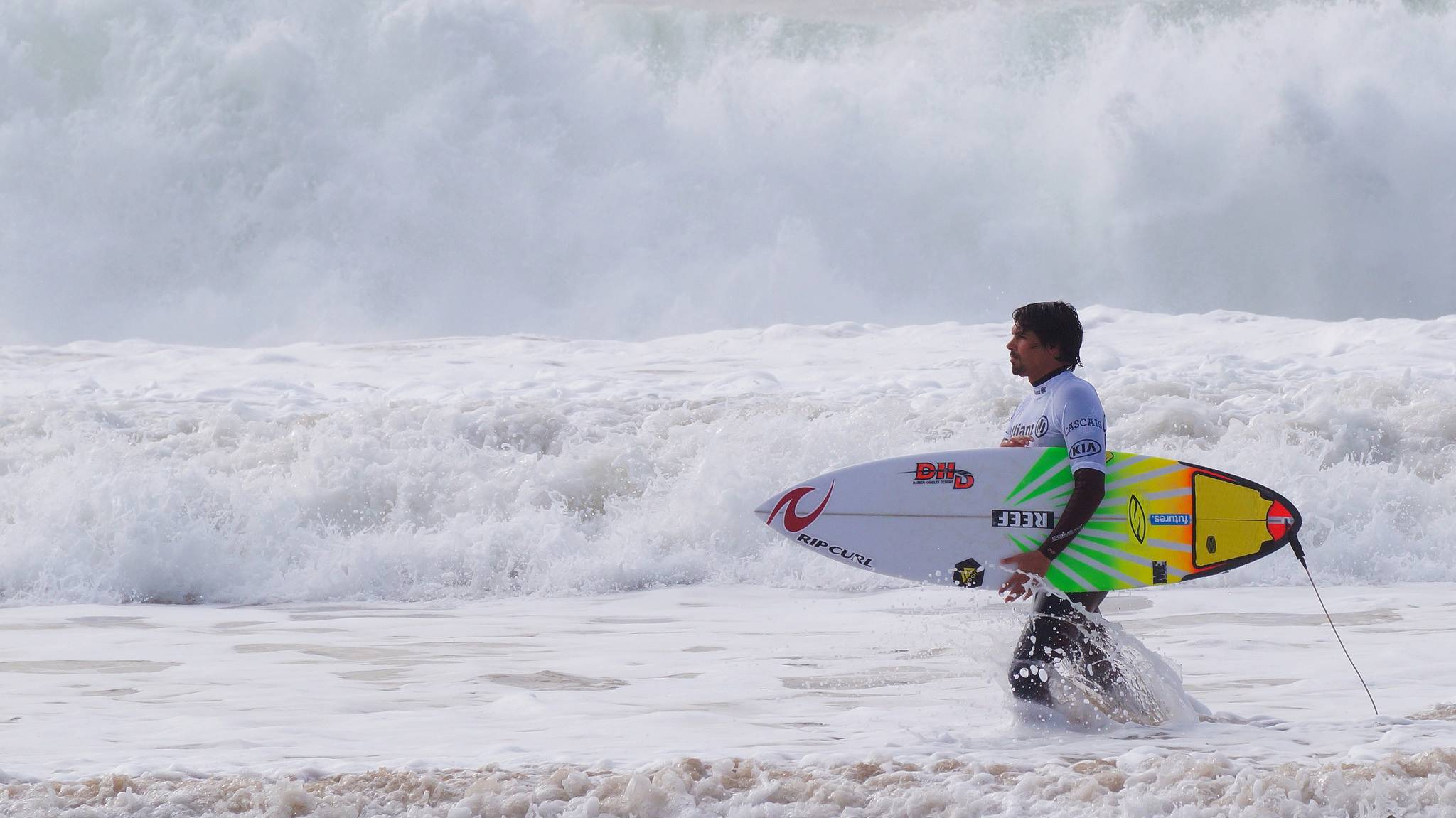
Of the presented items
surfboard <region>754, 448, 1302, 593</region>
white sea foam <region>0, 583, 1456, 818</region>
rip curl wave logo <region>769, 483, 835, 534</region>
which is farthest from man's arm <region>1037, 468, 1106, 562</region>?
rip curl wave logo <region>769, 483, 835, 534</region>

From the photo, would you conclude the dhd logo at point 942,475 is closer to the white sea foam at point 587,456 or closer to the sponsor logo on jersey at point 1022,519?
the sponsor logo on jersey at point 1022,519

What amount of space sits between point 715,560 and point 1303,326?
8038mm

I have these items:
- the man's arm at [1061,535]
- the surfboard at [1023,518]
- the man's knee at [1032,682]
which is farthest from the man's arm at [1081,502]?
the man's knee at [1032,682]

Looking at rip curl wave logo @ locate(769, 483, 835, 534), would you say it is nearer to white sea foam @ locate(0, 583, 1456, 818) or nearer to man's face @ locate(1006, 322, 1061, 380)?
white sea foam @ locate(0, 583, 1456, 818)

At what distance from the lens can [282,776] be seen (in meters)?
3.01

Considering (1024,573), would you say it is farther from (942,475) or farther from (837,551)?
(837,551)

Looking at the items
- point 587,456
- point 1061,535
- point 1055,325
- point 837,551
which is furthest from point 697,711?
point 587,456

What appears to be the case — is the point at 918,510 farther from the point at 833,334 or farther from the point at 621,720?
the point at 833,334

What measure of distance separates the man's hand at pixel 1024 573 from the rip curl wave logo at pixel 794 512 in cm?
64

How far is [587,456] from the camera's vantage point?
29.2 ft

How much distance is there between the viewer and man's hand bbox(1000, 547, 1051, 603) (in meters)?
3.47

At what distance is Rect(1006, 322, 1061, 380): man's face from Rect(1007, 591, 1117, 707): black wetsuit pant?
59 cm

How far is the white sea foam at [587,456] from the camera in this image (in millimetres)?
7367

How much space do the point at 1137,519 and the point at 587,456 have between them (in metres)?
5.62
